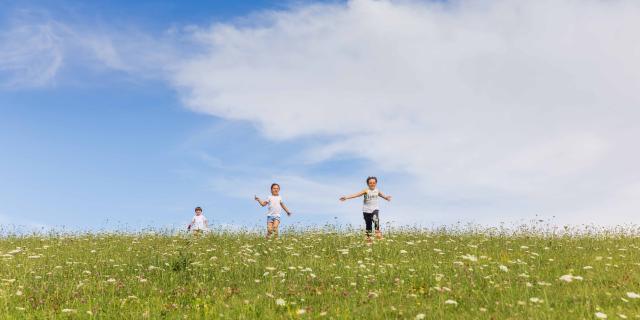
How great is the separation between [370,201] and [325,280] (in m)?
7.89

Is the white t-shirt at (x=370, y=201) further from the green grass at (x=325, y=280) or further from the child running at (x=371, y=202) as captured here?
the green grass at (x=325, y=280)

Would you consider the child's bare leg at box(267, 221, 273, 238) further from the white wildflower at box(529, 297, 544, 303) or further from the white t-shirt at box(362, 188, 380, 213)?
the white wildflower at box(529, 297, 544, 303)

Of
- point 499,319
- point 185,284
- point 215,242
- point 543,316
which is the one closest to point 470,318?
point 499,319

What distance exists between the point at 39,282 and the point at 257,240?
21.4 ft

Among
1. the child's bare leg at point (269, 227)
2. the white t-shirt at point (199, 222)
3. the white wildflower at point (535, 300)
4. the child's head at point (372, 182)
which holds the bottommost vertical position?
the white wildflower at point (535, 300)

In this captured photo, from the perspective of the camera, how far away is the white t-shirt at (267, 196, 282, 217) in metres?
19.9

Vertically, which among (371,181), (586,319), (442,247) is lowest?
(586,319)

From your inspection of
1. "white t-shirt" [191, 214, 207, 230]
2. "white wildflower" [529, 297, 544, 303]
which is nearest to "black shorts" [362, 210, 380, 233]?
"white t-shirt" [191, 214, 207, 230]

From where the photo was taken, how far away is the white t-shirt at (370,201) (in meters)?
18.5

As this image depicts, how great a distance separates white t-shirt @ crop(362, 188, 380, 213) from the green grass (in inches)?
69.5

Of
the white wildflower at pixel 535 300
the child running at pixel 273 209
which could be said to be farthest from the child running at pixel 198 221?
the white wildflower at pixel 535 300

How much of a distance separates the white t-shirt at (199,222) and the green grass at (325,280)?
5.54 m

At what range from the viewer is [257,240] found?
56.2 ft

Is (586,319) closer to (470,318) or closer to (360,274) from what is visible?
(470,318)
